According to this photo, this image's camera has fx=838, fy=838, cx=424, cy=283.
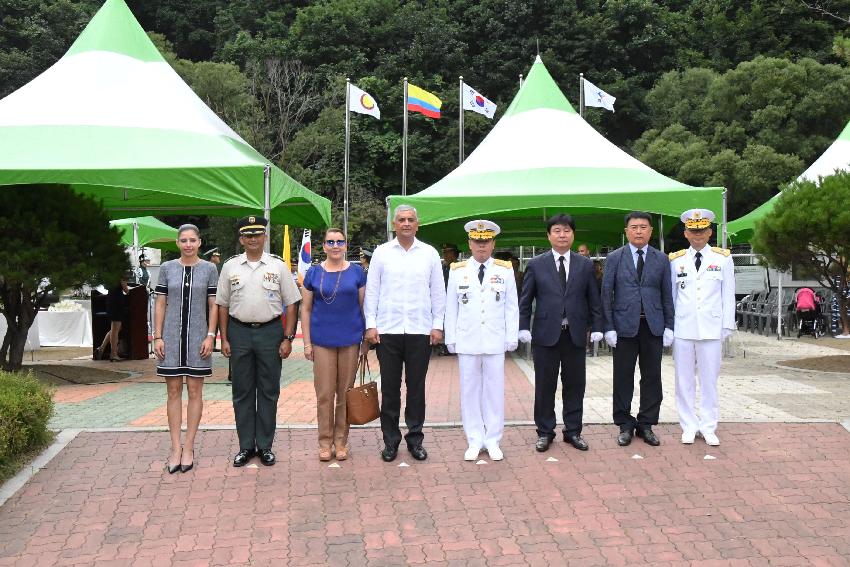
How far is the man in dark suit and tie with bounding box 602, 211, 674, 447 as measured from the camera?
263 inches

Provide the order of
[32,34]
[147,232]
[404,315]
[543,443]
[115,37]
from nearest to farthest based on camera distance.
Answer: [404,315]
[543,443]
[115,37]
[147,232]
[32,34]

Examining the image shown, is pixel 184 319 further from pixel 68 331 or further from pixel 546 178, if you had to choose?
pixel 68 331

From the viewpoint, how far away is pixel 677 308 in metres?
6.81

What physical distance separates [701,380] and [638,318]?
751mm

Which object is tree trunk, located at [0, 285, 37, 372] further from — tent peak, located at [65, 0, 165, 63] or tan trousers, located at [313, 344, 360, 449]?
tan trousers, located at [313, 344, 360, 449]

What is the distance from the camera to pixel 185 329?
604cm

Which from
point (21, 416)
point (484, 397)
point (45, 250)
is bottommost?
point (21, 416)

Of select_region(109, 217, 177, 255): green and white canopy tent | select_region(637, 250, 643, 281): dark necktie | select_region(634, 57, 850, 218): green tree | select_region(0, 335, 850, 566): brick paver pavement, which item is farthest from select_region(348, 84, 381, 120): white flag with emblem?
select_region(637, 250, 643, 281): dark necktie

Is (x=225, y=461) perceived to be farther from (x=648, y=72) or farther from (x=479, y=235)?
(x=648, y=72)

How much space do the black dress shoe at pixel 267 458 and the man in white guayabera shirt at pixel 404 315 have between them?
33.0 inches

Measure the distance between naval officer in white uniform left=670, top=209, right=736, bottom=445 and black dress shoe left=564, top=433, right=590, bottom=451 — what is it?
2.74 ft

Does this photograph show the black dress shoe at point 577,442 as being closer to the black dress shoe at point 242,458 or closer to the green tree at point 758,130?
the black dress shoe at point 242,458

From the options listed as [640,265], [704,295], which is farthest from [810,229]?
[640,265]

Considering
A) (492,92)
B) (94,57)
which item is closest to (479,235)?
(94,57)
